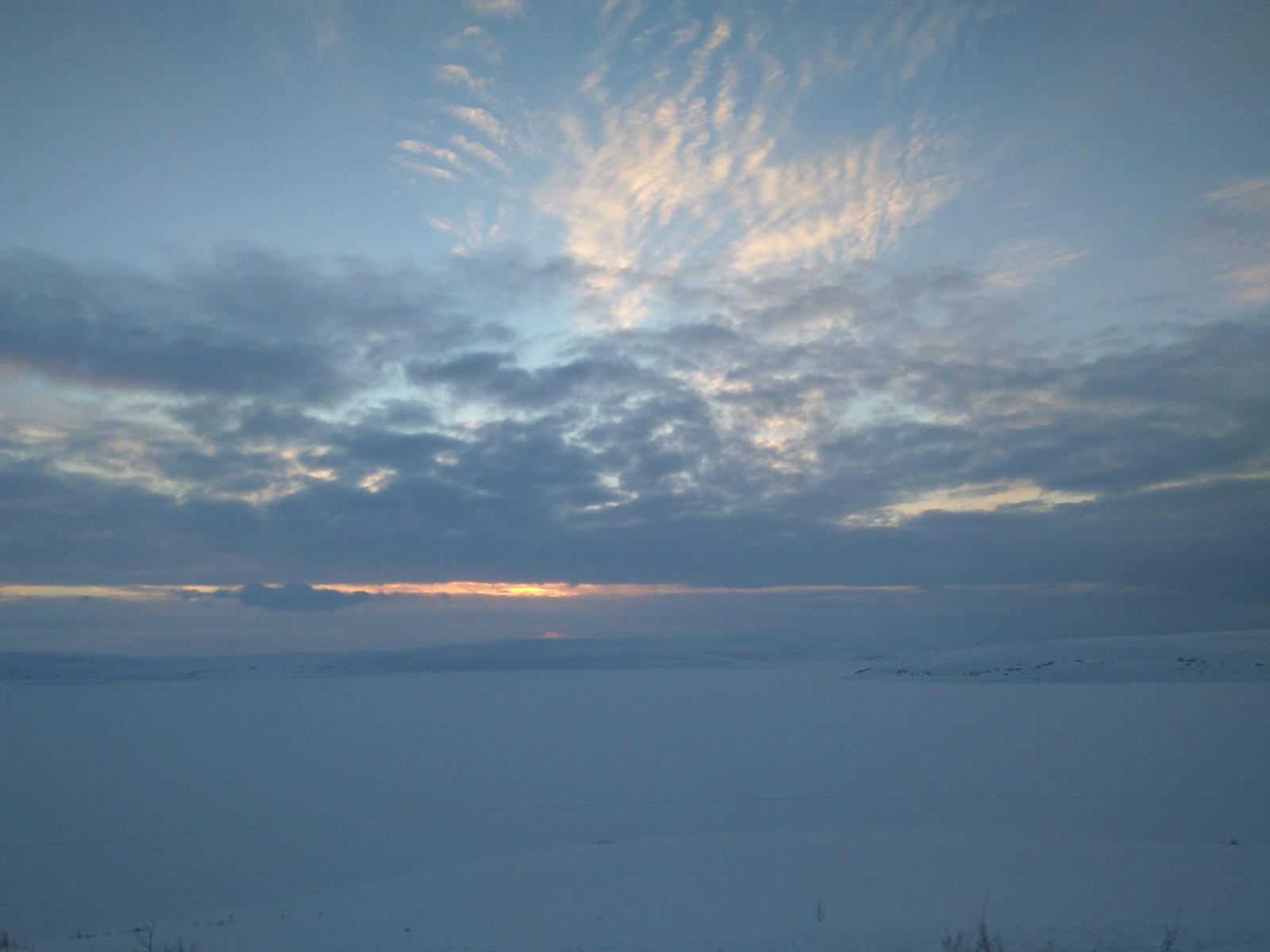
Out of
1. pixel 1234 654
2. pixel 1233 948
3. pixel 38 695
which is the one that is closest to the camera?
pixel 1233 948

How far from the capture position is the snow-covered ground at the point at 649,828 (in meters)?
6.71

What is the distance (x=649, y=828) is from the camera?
11.3 m

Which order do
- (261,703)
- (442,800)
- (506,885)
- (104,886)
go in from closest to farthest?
(506,885), (104,886), (442,800), (261,703)

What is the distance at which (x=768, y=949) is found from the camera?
580 centimetres

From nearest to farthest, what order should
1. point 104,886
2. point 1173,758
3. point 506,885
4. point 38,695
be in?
point 506,885
point 104,886
point 1173,758
point 38,695

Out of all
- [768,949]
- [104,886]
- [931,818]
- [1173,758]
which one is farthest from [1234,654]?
[104,886]

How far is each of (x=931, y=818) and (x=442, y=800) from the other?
8448 mm

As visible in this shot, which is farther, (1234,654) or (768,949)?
(1234,654)

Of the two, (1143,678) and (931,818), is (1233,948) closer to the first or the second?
(931,818)

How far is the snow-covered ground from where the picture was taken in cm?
671

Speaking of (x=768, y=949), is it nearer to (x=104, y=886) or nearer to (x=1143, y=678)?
(x=104, y=886)

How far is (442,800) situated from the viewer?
44.3ft

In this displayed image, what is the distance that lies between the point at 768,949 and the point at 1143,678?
38.0m

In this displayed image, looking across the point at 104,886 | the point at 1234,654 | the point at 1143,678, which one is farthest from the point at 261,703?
the point at 1234,654
